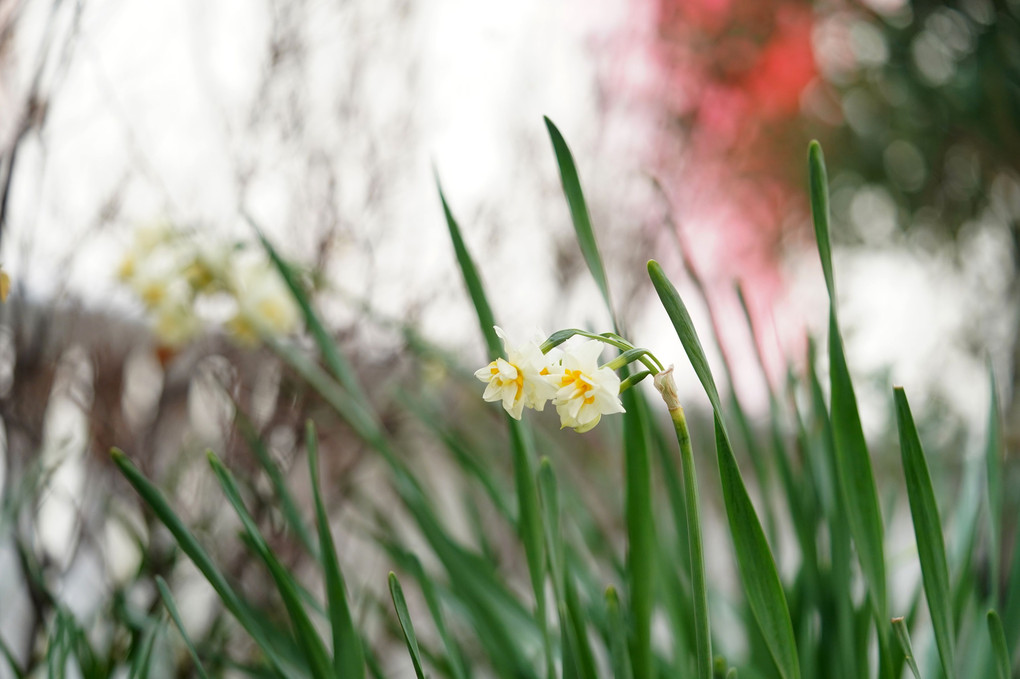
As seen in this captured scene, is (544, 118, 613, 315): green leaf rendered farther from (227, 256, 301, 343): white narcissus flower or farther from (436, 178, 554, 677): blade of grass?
(227, 256, 301, 343): white narcissus flower

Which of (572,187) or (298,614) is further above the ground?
(572,187)

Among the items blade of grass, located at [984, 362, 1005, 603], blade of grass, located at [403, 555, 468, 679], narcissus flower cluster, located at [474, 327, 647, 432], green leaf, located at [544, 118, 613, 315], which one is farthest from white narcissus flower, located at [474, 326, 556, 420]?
blade of grass, located at [984, 362, 1005, 603]

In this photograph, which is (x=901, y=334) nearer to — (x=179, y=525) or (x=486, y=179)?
(x=486, y=179)

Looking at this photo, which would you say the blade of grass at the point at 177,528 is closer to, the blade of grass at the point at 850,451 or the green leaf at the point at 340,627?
the green leaf at the point at 340,627

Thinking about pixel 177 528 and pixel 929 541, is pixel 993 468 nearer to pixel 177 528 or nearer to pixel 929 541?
pixel 929 541

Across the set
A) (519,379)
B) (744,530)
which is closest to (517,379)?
(519,379)

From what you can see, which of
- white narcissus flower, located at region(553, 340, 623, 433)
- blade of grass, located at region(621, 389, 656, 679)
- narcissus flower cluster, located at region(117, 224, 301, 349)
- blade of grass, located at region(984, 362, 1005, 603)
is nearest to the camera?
white narcissus flower, located at region(553, 340, 623, 433)

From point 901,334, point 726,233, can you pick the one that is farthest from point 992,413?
point 901,334
